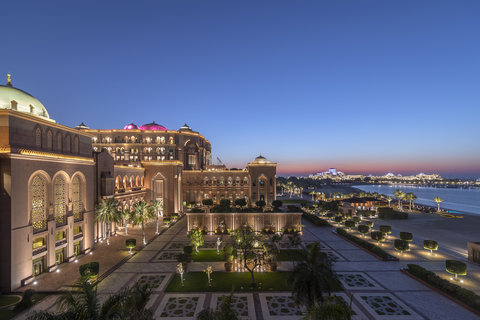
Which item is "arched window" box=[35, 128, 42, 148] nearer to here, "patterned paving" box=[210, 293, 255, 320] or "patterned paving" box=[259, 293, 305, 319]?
"patterned paving" box=[210, 293, 255, 320]

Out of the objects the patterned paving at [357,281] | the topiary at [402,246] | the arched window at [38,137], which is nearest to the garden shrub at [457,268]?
the topiary at [402,246]

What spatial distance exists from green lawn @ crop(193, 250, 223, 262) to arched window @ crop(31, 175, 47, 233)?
16.9 m

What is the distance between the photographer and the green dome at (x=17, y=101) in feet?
85.5

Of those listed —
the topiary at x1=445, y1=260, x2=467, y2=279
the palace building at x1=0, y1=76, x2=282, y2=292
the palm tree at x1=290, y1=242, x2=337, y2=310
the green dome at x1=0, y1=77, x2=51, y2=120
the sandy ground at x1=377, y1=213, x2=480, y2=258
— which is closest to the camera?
the palm tree at x1=290, y1=242, x2=337, y2=310

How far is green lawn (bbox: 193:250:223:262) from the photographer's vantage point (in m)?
27.6

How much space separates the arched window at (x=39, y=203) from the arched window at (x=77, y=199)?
14.8 feet

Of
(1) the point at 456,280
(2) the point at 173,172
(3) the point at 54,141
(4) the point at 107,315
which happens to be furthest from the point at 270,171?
(4) the point at 107,315

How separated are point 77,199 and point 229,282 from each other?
23048 millimetres

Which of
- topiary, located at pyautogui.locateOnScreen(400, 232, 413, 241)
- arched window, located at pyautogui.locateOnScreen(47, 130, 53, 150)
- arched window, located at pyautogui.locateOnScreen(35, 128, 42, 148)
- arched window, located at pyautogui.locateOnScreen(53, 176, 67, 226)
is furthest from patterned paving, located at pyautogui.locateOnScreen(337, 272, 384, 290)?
arched window, located at pyautogui.locateOnScreen(47, 130, 53, 150)

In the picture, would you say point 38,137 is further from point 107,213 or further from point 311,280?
point 311,280

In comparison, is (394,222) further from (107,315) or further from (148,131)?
(148,131)

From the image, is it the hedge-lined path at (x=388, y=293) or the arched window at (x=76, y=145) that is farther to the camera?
the arched window at (x=76, y=145)

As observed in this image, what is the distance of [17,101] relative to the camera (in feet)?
88.4

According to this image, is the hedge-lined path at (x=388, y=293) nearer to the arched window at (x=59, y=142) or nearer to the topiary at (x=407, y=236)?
the topiary at (x=407, y=236)
